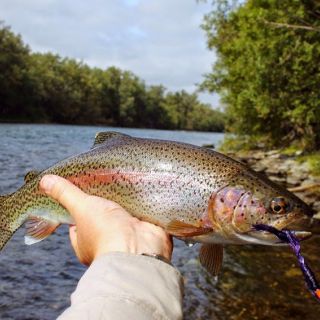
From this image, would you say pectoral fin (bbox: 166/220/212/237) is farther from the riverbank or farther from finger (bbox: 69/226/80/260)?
the riverbank

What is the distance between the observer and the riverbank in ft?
53.5

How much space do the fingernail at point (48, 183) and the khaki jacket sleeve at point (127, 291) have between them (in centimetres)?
125

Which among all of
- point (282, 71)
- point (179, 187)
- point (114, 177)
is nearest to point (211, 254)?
point (179, 187)

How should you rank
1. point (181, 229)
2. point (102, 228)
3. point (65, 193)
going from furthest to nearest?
point (65, 193)
point (181, 229)
point (102, 228)

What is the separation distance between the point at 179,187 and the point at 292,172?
18986 millimetres

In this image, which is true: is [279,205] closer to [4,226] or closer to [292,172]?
[4,226]

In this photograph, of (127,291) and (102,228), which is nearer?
(127,291)

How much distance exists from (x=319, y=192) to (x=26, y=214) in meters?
14.1

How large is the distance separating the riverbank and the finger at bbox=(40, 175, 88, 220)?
40.1 ft

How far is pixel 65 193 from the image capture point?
3.09 m

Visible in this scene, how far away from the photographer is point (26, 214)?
12.3 ft

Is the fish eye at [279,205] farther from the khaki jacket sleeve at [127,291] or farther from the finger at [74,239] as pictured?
the finger at [74,239]

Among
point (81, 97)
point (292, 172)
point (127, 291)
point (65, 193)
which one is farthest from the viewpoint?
point (81, 97)

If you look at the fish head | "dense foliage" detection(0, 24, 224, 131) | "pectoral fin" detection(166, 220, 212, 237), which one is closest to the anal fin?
"pectoral fin" detection(166, 220, 212, 237)
